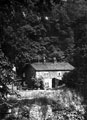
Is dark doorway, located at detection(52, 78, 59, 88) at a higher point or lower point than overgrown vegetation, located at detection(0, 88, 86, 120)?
lower

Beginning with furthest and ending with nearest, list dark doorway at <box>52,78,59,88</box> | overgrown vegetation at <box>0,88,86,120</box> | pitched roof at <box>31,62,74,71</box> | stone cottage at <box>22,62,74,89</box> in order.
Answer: pitched roof at <box>31,62,74,71</box>
stone cottage at <box>22,62,74,89</box>
dark doorway at <box>52,78,59,88</box>
overgrown vegetation at <box>0,88,86,120</box>

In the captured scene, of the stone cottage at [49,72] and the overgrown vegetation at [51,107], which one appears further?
the stone cottage at [49,72]

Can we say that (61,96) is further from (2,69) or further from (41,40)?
(41,40)

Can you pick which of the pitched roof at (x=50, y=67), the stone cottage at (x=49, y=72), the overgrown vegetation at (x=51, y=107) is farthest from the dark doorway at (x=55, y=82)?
the overgrown vegetation at (x=51, y=107)

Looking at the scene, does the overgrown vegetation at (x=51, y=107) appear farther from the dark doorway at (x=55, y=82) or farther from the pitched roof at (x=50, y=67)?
the pitched roof at (x=50, y=67)

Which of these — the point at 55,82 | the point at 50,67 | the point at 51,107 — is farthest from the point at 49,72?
the point at 51,107

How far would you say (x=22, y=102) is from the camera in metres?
14.6

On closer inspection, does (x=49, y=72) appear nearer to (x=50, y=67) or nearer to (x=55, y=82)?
(x=50, y=67)

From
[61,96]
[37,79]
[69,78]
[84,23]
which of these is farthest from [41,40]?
[61,96]

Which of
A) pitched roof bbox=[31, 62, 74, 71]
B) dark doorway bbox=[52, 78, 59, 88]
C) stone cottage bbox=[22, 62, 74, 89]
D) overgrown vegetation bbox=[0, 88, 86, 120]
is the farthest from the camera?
pitched roof bbox=[31, 62, 74, 71]

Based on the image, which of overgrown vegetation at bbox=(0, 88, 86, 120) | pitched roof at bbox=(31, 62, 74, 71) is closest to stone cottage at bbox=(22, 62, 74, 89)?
pitched roof at bbox=(31, 62, 74, 71)

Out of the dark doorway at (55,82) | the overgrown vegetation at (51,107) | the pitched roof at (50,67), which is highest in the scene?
the pitched roof at (50,67)

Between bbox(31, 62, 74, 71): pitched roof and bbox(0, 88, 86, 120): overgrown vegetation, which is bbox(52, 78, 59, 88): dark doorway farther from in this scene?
bbox(0, 88, 86, 120): overgrown vegetation

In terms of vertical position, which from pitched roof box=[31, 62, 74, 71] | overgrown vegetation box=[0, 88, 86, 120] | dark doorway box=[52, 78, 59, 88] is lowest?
dark doorway box=[52, 78, 59, 88]
